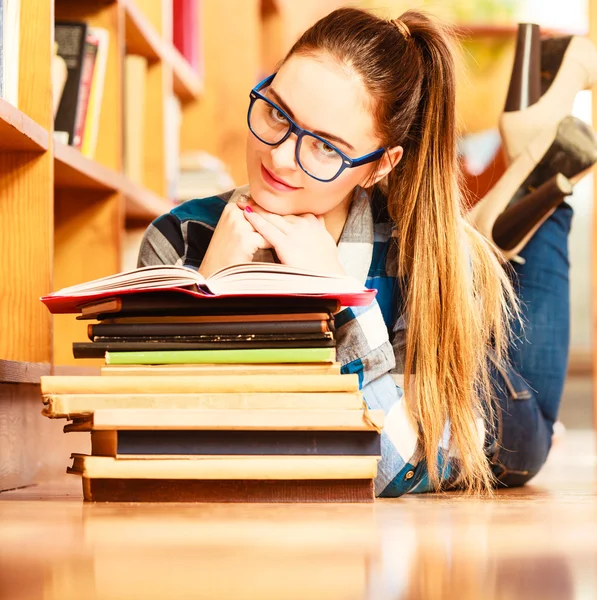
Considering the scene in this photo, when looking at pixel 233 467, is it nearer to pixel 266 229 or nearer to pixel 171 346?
pixel 171 346

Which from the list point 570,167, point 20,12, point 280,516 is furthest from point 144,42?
point 280,516

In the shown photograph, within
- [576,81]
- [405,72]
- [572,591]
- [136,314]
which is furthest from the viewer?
[576,81]

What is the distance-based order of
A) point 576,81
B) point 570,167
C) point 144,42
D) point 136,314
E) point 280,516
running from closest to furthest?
point 280,516 → point 136,314 → point 570,167 → point 576,81 → point 144,42

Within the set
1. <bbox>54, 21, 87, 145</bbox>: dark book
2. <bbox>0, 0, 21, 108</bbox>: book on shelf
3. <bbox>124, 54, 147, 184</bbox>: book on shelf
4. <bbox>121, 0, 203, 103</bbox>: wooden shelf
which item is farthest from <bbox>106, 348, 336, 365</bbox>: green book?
<bbox>124, 54, 147, 184</bbox>: book on shelf

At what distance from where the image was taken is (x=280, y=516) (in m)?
0.89

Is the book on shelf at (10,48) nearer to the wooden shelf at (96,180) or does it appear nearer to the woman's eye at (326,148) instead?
the wooden shelf at (96,180)

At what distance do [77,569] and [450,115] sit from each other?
0.89 meters

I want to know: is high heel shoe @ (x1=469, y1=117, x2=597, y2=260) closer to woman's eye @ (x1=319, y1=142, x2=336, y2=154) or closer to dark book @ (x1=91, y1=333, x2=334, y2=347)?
woman's eye @ (x1=319, y1=142, x2=336, y2=154)

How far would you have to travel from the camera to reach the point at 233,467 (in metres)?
0.98

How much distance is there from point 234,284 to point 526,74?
3.52 ft

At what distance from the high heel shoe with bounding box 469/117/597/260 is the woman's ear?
449 mm

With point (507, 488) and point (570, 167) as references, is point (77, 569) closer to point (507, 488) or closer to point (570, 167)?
point (507, 488)

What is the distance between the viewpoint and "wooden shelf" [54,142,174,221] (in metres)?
1.54

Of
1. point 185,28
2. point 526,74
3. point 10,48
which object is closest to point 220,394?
point 10,48
